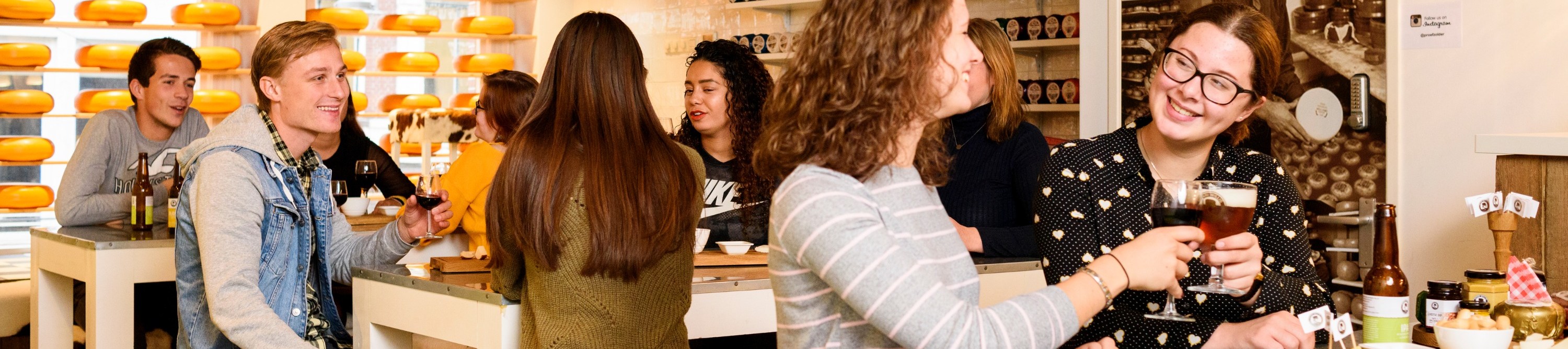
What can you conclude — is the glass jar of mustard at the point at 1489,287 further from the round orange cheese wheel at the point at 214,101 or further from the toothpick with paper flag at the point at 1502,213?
the round orange cheese wheel at the point at 214,101

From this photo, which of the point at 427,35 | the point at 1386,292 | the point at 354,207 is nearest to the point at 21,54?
the point at 427,35

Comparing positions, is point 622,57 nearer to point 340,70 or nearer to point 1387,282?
point 340,70

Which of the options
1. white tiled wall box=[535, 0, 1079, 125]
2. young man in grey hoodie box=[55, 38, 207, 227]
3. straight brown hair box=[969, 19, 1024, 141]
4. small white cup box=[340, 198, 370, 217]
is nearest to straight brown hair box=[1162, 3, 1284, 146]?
straight brown hair box=[969, 19, 1024, 141]

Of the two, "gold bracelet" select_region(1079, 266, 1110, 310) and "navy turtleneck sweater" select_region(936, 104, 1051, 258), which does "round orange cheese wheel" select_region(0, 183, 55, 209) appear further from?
"gold bracelet" select_region(1079, 266, 1110, 310)

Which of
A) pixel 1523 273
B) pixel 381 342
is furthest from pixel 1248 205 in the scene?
pixel 381 342

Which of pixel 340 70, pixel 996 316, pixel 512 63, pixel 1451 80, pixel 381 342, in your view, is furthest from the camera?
pixel 512 63

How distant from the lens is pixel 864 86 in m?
1.13

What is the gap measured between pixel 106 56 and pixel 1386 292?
6591 millimetres

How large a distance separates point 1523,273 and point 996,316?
38.1 inches

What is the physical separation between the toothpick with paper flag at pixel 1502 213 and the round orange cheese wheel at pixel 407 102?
6651mm

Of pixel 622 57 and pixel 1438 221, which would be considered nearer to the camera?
pixel 622 57

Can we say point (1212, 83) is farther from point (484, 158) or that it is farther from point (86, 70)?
point (86, 70)

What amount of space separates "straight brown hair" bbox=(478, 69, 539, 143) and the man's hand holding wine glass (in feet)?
2.71

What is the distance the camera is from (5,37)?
681cm
